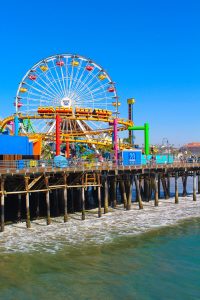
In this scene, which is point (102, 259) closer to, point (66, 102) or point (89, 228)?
point (89, 228)

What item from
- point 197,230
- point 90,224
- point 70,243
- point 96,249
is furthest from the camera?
point 90,224

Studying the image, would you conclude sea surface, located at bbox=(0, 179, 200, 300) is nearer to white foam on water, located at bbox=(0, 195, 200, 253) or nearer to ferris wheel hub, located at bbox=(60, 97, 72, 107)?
white foam on water, located at bbox=(0, 195, 200, 253)

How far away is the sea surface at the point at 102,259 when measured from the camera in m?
17.6

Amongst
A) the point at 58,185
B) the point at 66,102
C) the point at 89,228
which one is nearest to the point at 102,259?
the point at 89,228

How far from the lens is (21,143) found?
123 ft

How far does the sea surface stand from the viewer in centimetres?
1761

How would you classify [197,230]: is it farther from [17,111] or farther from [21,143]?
[17,111]

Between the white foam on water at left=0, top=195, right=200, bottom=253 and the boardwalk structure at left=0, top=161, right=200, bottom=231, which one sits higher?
the boardwalk structure at left=0, top=161, right=200, bottom=231

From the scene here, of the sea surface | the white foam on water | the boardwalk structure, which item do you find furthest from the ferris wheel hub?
the sea surface

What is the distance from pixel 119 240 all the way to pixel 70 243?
349cm

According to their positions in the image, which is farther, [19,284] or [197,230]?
[197,230]

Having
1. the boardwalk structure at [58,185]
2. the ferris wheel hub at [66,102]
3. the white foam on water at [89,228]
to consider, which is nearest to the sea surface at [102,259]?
the white foam on water at [89,228]

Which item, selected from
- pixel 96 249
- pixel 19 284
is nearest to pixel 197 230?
pixel 96 249

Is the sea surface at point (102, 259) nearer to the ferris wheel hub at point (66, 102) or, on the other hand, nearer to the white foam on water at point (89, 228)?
the white foam on water at point (89, 228)
